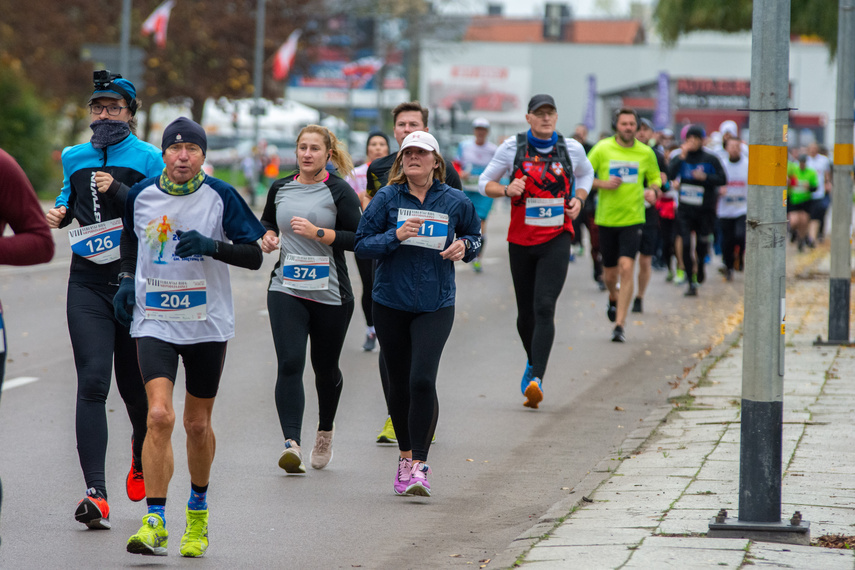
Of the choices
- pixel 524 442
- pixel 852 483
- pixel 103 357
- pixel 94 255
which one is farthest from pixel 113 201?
pixel 852 483

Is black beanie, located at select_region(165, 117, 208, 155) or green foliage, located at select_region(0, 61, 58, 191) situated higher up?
green foliage, located at select_region(0, 61, 58, 191)

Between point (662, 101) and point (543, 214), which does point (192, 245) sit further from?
point (662, 101)

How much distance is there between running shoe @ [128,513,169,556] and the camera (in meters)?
5.18

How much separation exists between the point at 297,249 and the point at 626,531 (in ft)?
8.32

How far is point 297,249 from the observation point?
709cm

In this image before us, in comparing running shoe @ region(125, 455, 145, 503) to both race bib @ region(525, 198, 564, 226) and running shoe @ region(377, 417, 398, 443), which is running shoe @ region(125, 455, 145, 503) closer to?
running shoe @ region(377, 417, 398, 443)

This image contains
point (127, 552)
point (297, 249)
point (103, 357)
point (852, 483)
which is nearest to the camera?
point (127, 552)

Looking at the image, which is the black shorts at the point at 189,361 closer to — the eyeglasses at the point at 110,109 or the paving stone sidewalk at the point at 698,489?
the eyeglasses at the point at 110,109

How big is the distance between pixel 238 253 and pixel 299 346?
65.5 inches

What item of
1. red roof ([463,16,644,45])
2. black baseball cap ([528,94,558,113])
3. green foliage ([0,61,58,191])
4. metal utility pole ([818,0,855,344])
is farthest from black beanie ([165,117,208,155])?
red roof ([463,16,644,45])

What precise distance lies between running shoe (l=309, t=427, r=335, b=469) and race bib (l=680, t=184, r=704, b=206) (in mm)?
10789

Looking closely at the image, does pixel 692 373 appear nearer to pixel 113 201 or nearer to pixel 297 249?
pixel 297 249

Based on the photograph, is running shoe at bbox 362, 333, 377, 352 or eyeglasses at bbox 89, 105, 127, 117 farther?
running shoe at bbox 362, 333, 377, 352

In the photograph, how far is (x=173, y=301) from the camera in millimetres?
5375
